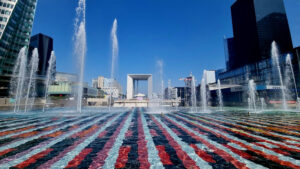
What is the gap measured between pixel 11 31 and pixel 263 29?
101m

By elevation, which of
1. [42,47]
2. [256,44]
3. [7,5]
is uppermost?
[42,47]

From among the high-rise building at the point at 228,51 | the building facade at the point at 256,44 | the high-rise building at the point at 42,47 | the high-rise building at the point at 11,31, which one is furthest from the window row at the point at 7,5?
the high-rise building at the point at 228,51

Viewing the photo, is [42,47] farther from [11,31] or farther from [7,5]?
[7,5]

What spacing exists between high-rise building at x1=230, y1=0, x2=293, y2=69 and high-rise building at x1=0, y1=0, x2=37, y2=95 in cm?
8646

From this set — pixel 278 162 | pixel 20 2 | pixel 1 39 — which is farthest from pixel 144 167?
pixel 20 2

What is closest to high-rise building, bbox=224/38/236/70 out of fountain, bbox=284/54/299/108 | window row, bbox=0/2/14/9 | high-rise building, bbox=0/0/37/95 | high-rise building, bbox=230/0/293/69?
high-rise building, bbox=230/0/293/69

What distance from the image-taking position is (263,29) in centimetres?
6188

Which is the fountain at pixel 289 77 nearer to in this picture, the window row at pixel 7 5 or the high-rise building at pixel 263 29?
the high-rise building at pixel 263 29

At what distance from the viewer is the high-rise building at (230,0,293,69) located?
61344 mm

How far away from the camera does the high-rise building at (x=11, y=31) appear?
134ft

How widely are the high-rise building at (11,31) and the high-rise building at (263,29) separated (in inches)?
3404

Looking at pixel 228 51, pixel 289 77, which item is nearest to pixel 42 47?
pixel 289 77

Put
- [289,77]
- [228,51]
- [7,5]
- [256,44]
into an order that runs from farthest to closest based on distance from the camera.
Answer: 1. [228,51]
2. [256,44]
3. [7,5]
4. [289,77]

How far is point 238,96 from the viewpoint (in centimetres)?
4041
